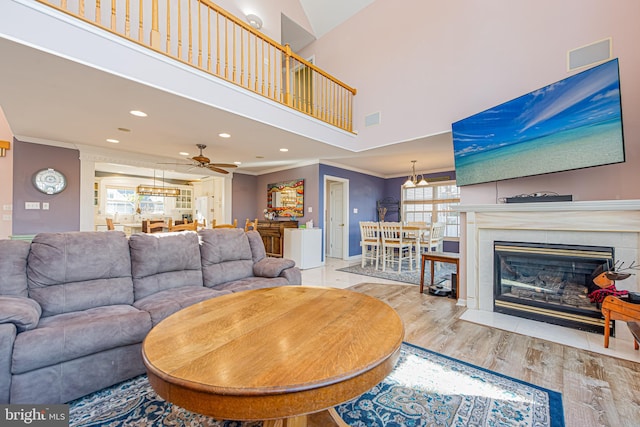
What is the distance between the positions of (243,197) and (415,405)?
6.47m


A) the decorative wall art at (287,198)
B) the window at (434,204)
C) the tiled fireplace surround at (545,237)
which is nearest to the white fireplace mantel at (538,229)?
the tiled fireplace surround at (545,237)

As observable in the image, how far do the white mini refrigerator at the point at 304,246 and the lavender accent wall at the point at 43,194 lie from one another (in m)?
3.80

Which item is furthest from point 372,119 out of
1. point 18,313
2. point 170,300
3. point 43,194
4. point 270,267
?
point 43,194

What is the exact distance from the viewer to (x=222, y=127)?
3615 millimetres

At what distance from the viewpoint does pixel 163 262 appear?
239 cm

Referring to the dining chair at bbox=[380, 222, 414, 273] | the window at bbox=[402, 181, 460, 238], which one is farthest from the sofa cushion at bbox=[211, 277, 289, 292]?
the window at bbox=[402, 181, 460, 238]

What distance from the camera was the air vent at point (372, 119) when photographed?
4480 millimetres

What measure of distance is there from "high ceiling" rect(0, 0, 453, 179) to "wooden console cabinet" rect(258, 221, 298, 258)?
1.46 meters

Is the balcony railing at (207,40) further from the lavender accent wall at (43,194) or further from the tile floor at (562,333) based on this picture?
the tile floor at (562,333)

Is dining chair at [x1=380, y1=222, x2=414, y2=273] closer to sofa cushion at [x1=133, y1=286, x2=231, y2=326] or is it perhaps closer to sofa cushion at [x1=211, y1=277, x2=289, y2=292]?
sofa cushion at [x1=211, y1=277, x2=289, y2=292]

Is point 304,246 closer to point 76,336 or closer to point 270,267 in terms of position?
point 270,267

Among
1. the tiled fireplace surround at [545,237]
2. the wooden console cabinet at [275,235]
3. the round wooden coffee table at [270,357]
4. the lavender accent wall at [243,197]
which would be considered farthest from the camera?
the lavender accent wall at [243,197]

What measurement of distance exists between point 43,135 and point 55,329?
4.34 meters

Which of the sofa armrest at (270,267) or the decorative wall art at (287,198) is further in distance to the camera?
the decorative wall art at (287,198)
